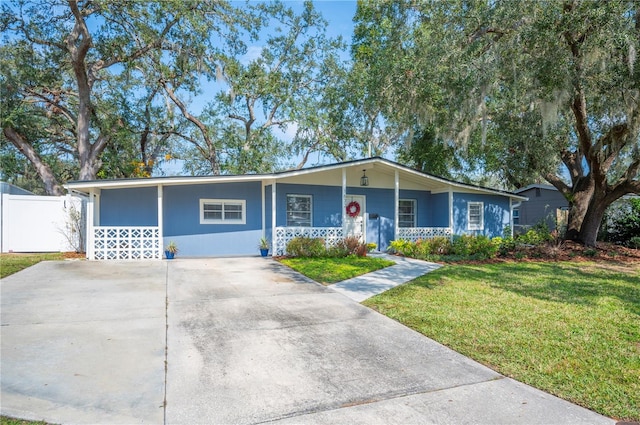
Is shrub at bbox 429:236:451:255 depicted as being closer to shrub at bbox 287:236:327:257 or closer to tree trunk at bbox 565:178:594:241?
shrub at bbox 287:236:327:257

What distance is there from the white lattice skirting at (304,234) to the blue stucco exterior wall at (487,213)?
192 inches

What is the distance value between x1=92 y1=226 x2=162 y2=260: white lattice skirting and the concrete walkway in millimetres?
Result: 5961

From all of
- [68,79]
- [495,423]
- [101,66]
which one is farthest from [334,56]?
[495,423]

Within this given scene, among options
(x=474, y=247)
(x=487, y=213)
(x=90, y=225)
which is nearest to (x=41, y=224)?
(x=90, y=225)

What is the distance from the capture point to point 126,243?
33.9 feet

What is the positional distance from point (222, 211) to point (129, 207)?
104 inches

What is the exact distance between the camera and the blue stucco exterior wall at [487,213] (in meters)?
13.8

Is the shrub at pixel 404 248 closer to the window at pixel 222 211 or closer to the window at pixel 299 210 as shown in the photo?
the window at pixel 299 210

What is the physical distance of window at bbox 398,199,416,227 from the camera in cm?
1387

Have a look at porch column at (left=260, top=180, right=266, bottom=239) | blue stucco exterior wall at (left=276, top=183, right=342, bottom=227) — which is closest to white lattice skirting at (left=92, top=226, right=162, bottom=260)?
porch column at (left=260, top=180, right=266, bottom=239)

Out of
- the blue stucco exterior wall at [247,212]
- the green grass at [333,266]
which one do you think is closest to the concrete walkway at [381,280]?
the green grass at [333,266]

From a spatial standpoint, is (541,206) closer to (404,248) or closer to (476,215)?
(476,215)

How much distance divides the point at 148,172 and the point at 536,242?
54.3 feet

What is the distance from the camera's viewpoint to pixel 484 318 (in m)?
4.81
